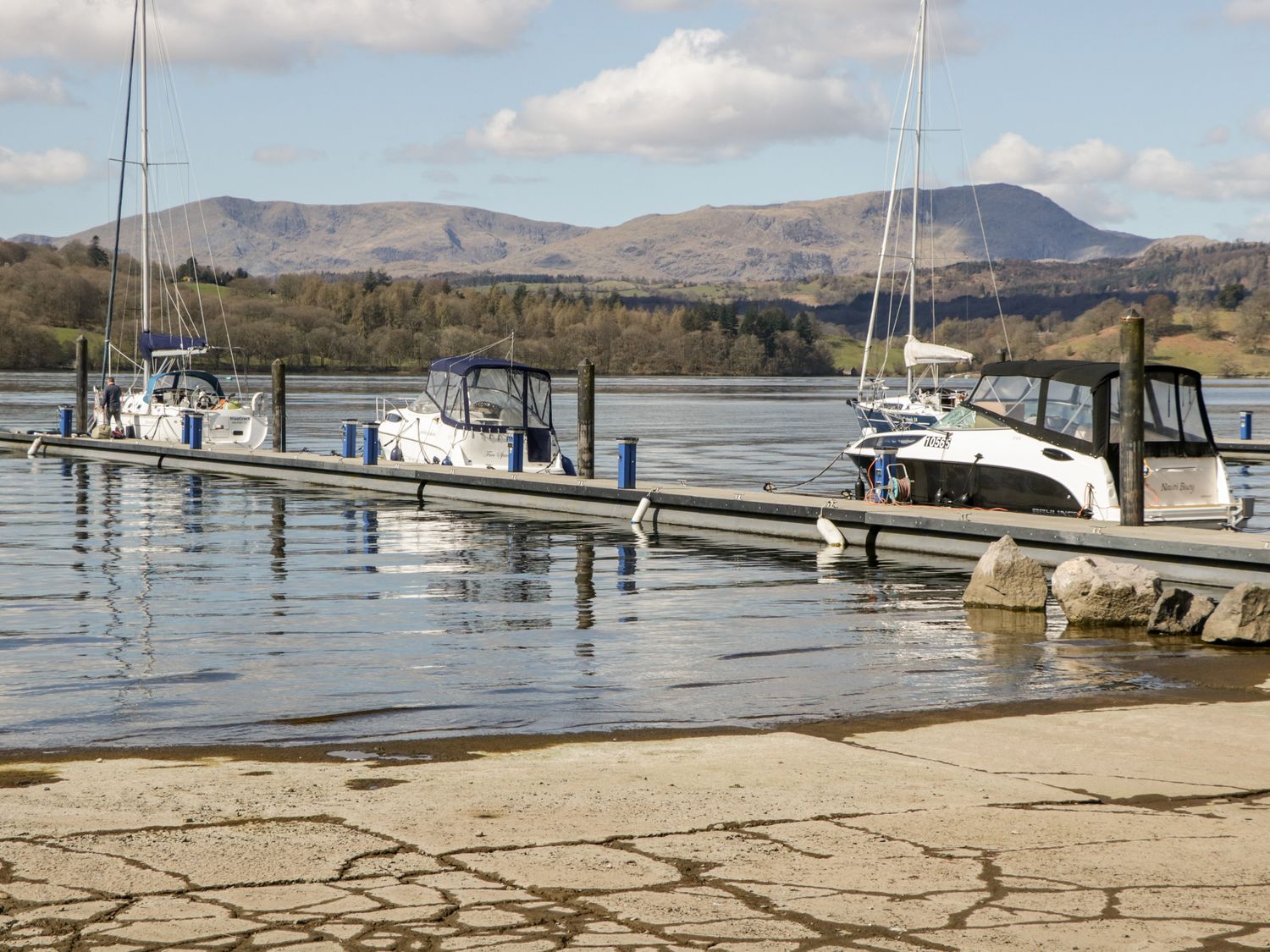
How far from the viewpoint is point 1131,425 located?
63.2ft

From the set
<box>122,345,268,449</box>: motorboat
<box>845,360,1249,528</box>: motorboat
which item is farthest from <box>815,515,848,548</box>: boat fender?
<box>122,345,268,449</box>: motorboat

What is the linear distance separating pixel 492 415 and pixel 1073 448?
15414mm

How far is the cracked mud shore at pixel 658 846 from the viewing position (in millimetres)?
5270

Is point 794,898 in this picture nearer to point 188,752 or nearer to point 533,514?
point 188,752

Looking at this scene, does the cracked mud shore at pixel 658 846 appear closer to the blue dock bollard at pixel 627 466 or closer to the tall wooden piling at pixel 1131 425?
the tall wooden piling at pixel 1131 425

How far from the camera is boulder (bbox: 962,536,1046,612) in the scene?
15.6 metres

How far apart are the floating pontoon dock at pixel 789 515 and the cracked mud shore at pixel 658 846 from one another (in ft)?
31.8

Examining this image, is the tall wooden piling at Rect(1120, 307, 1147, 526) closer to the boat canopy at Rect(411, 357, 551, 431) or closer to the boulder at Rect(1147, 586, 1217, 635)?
the boulder at Rect(1147, 586, 1217, 635)

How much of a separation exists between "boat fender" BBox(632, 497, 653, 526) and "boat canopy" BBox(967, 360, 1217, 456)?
6.66 meters

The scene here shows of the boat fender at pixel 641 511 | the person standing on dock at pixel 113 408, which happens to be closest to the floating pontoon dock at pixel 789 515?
the boat fender at pixel 641 511

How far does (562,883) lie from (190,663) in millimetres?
7330

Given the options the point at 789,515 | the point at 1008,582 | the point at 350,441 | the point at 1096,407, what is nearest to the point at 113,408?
the point at 350,441

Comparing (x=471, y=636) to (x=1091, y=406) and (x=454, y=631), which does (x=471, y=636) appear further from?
(x=1091, y=406)

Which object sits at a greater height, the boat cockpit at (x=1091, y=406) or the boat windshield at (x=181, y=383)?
→ the boat windshield at (x=181, y=383)
